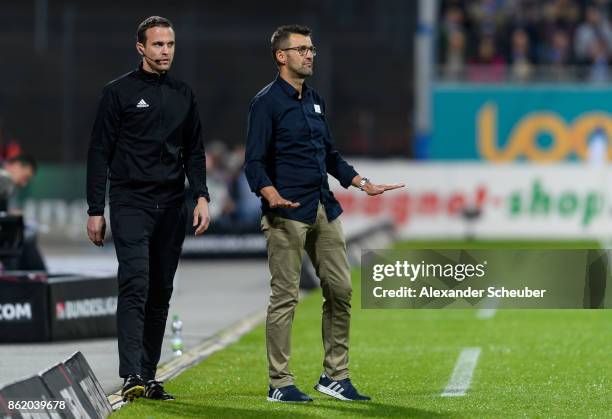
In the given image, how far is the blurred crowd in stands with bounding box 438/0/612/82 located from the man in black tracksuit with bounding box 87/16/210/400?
83.3 ft

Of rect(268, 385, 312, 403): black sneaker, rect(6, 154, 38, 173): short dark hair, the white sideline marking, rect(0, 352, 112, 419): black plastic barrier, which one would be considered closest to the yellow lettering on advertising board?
rect(6, 154, 38, 173): short dark hair

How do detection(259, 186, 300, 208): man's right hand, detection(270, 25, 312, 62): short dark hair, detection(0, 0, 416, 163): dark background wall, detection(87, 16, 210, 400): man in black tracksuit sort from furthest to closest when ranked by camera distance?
1. detection(0, 0, 416, 163): dark background wall
2. detection(87, 16, 210, 400): man in black tracksuit
3. detection(270, 25, 312, 62): short dark hair
4. detection(259, 186, 300, 208): man's right hand

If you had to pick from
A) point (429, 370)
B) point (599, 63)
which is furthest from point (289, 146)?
point (599, 63)

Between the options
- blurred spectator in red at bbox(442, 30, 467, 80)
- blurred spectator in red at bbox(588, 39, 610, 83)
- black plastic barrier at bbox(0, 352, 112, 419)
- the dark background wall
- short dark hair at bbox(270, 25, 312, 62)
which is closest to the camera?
black plastic barrier at bbox(0, 352, 112, 419)

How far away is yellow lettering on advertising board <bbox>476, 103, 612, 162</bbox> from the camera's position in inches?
1326

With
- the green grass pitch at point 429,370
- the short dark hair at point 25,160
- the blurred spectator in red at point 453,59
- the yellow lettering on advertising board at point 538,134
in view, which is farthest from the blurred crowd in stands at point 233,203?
the green grass pitch at point 429,370

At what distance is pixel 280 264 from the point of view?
8.55 m

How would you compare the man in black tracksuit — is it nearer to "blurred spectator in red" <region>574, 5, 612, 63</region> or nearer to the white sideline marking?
the white sideline marking

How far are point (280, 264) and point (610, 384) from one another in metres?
2.36

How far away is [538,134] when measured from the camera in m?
33.8

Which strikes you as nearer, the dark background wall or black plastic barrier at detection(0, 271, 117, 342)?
black plastic barrier at detection(0, 271, 117, 342)

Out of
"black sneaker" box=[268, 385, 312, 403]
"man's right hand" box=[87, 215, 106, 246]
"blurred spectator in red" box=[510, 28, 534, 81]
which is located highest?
"man's right hand" box=[87, 215, 106, 246]

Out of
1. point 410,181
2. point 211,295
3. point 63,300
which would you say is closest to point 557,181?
point 410,181
